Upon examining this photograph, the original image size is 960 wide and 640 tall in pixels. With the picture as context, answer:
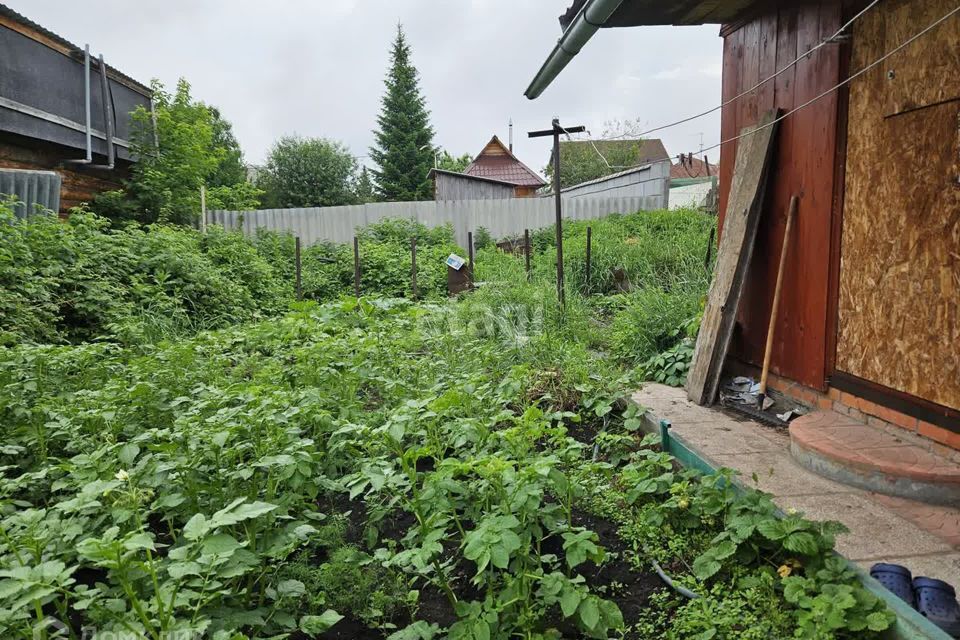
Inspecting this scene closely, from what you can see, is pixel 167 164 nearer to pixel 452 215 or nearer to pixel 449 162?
pixel 452 215

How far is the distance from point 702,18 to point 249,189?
43.6 ft

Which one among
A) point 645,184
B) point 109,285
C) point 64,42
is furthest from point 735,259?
point 645,184

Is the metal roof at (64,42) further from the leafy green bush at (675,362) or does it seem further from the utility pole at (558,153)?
the leafy green bush at (675,362)

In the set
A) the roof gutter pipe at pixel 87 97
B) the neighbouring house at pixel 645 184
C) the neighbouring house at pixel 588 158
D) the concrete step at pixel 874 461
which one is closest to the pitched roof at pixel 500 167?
the neighbouring house at pixel 588 158

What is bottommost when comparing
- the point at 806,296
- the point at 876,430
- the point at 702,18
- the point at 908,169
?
the point at 876,430

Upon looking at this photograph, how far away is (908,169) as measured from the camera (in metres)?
3.14

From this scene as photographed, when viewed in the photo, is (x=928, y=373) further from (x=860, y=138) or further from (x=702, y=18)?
(x=702, y=18)

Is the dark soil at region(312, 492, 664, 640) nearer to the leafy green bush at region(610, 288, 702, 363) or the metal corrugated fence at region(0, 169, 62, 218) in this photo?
the leafy green bush at region(610, 288, 702, 363)

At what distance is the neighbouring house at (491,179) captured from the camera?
84.9ft

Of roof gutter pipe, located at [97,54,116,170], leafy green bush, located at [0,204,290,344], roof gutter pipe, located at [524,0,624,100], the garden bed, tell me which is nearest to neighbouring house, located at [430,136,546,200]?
roof gutter pipe, located at [97,54,116,170]

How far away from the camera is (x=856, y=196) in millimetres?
3520

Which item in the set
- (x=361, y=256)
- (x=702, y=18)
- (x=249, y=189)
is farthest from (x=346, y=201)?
(x=702, y=18)

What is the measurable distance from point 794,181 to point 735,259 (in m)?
0.64

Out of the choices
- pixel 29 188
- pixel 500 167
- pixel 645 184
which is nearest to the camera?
pixel 29 188
